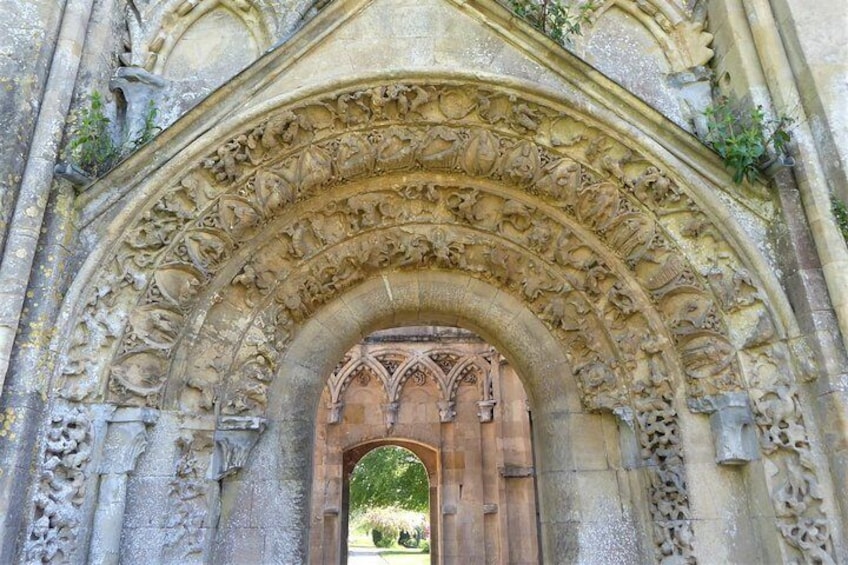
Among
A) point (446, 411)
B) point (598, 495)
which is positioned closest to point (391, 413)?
point (446, 411)

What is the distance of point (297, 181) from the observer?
5.32 m

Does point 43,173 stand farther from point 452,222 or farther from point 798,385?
point 798,385

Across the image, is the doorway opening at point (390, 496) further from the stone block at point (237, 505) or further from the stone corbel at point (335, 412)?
the stone block at point (237, 505)

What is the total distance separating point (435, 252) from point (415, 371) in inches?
234

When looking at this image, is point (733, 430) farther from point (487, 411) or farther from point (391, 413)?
point (391, 413)

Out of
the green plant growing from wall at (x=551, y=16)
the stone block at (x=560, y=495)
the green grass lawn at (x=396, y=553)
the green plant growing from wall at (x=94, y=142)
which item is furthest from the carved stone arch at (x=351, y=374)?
the green grass lawn at (x=396, y=553)

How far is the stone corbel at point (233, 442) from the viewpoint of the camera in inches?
193

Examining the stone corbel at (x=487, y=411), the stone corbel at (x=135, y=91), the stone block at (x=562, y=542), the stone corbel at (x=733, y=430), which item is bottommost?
the stone block at (x=562, y=542)

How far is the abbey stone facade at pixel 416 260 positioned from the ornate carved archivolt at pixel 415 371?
5.29m

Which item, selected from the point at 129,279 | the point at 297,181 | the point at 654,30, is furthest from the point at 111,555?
the point at 654,30

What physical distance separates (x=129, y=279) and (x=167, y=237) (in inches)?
17.4

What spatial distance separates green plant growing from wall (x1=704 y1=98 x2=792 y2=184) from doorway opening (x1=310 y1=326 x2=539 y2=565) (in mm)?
6583

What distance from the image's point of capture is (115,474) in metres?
4.32

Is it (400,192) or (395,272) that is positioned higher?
(400,192)
